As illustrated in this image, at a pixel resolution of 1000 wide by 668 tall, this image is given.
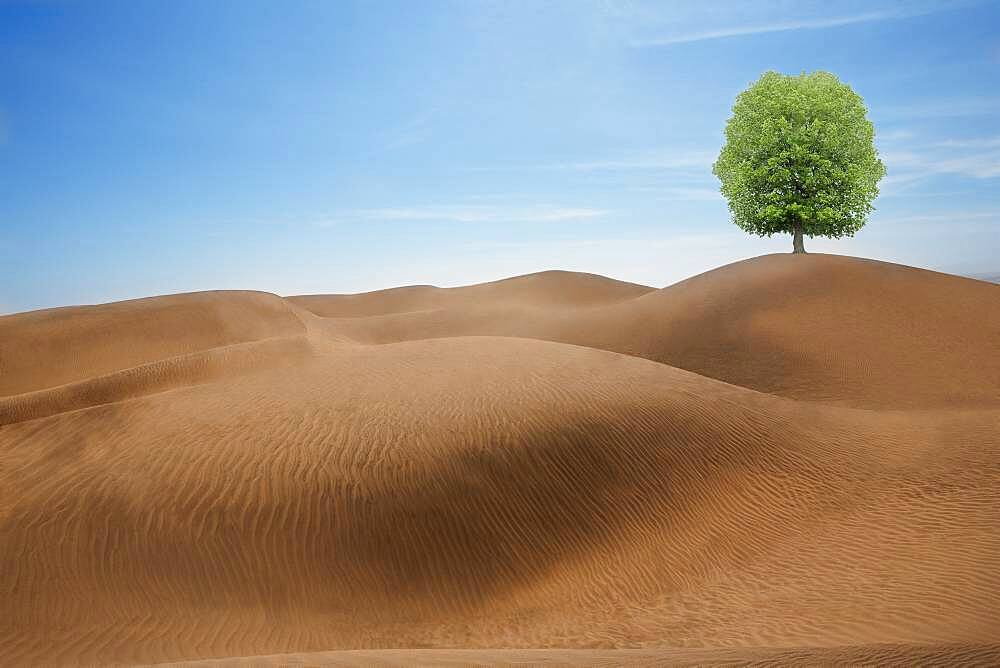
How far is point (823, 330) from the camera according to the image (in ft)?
70.6

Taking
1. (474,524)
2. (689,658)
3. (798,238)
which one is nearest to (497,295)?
(798,238)

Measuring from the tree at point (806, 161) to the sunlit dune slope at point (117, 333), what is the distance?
23406mm

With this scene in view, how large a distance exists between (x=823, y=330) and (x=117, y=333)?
25.5 metres

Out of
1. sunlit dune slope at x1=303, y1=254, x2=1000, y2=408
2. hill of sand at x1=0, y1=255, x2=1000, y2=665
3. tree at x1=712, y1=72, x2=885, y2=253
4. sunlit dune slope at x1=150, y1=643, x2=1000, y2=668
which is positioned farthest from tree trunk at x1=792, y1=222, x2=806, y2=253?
sunlit dune slope at x1=150, y1=643, x2=1000, y2=668

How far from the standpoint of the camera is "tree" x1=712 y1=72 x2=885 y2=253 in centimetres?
3238

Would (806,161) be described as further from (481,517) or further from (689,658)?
(689,658)

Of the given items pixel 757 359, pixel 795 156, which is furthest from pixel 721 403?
pixel 795 156

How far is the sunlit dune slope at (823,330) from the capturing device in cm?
1877

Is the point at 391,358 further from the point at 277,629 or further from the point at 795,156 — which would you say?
the point at 795,156

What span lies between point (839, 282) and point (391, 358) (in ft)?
56.6

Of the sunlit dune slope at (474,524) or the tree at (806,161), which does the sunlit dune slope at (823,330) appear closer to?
the sunlit dune slope at (474,524)

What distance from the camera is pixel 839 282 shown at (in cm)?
2384

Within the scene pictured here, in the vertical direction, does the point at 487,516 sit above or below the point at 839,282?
below

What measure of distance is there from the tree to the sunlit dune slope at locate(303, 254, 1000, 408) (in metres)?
7.30
